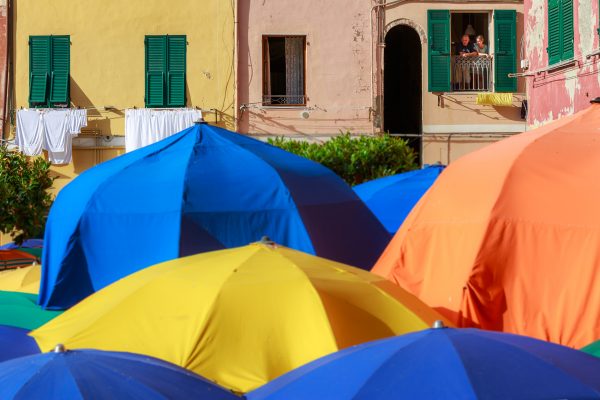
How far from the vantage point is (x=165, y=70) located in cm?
2420

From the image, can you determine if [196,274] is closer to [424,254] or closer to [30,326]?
[30,326]

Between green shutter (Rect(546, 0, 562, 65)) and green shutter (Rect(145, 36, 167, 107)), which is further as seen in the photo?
green shutter (Rect(145, 36, 167, 107))

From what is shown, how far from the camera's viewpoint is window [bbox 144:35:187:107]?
2416 centimetres

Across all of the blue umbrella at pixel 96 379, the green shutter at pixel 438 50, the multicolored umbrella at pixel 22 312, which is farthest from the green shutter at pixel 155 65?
the blue umbrella at pixel 96 379

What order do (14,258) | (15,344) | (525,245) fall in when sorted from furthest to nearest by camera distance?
1. (14,258)
2. (525,245)
3. (15,344)

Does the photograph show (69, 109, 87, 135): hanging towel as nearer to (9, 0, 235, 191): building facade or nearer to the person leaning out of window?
(9, 0, 235, 191): building facade

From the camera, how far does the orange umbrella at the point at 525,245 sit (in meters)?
9.30

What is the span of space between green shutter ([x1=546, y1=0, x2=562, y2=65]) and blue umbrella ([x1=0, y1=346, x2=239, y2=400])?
1084cm

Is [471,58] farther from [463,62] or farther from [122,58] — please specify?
[122,58]

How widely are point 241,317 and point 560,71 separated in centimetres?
937

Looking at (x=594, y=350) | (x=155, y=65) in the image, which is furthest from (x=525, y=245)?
(x=155, y=65)

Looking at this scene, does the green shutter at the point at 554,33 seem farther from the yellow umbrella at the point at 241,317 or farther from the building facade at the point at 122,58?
the building facade at the point at 122,58

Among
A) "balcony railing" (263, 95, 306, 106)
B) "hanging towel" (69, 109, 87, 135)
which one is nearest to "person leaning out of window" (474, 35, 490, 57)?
"balcony railing" (263, 95, 306, 106)

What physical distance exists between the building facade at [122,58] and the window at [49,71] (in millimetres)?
21
